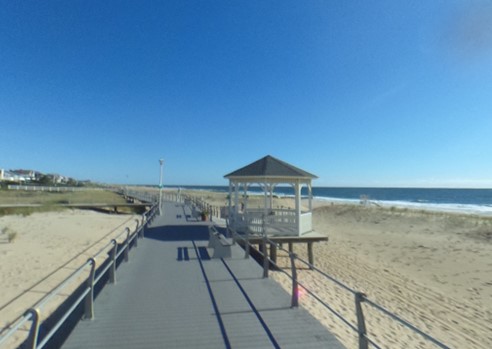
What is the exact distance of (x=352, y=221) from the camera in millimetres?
27203

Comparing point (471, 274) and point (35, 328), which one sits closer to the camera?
point (35, 328)

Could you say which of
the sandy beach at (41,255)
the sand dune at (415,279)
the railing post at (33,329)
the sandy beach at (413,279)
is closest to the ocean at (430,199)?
the sand dune at (415,279)

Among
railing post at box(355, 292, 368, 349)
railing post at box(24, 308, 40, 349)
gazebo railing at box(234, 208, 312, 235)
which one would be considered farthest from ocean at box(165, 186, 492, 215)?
railing post at box(24, 308, 40, 349)

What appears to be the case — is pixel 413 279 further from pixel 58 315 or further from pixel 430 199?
pixel 430 199

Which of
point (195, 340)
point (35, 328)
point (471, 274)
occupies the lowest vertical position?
point (471, 274)

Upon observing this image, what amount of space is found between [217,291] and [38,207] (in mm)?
25743

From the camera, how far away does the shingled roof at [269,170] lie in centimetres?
1159

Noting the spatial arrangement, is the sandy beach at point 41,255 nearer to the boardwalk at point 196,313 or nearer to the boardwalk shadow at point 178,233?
the boardwalk shadow at point 178,233

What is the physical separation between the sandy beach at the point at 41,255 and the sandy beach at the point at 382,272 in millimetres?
31

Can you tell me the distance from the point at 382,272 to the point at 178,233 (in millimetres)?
8930

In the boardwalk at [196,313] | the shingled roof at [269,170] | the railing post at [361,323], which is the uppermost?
the shingled roof at [269,170]

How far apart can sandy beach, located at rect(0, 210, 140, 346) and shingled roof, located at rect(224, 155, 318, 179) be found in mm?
7395

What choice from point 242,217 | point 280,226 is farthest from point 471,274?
point 242,217

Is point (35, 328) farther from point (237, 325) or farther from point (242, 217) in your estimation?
point (242, 217)
